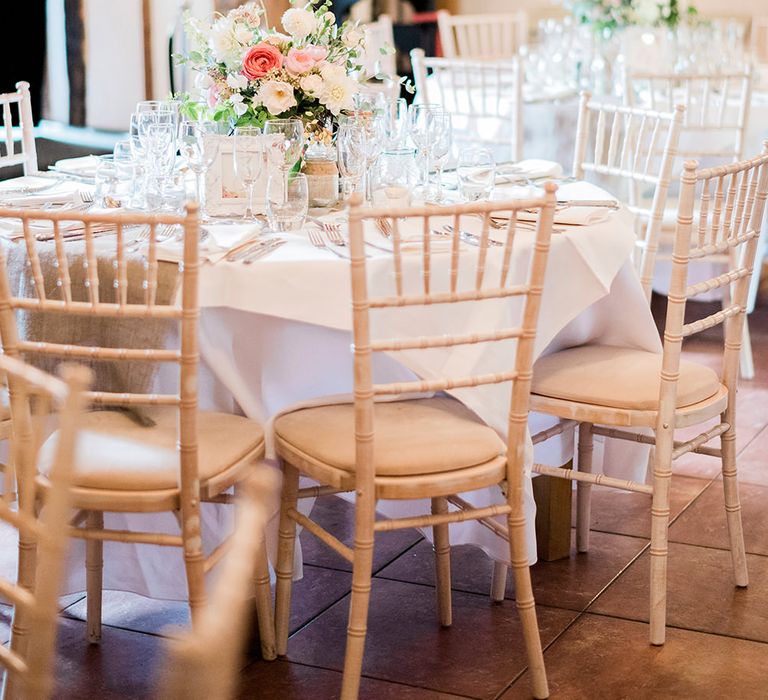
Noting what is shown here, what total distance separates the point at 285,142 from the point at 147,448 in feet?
2.67

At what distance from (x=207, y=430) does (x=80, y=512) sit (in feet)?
0.98

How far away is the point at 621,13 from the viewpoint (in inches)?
191

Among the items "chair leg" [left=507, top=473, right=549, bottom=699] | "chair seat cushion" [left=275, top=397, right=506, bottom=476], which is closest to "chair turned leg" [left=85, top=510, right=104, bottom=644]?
"chair seat cushion" [left=275, top=397, right=506, bottom=476]

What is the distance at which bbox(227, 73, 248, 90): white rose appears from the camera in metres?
2.50

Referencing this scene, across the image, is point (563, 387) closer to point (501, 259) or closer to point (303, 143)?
point (501, 259)

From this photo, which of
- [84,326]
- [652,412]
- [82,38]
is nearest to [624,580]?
[652,412]

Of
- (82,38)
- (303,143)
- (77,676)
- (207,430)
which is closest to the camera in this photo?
(207,430)

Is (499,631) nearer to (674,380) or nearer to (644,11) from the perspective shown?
(674,380)

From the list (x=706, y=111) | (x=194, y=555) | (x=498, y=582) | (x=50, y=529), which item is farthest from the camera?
(x=706, y=111)

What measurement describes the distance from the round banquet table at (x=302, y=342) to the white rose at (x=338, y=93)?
0.39 m

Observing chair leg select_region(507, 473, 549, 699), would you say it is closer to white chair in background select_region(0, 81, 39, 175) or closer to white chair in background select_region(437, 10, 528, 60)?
white chair in background select_region(0, 81, 39, 175)

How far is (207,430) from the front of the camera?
2109 millimetres

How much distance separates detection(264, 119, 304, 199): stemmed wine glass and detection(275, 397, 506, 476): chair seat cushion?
557mm

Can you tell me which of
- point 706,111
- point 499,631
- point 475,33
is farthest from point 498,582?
point 475,33
